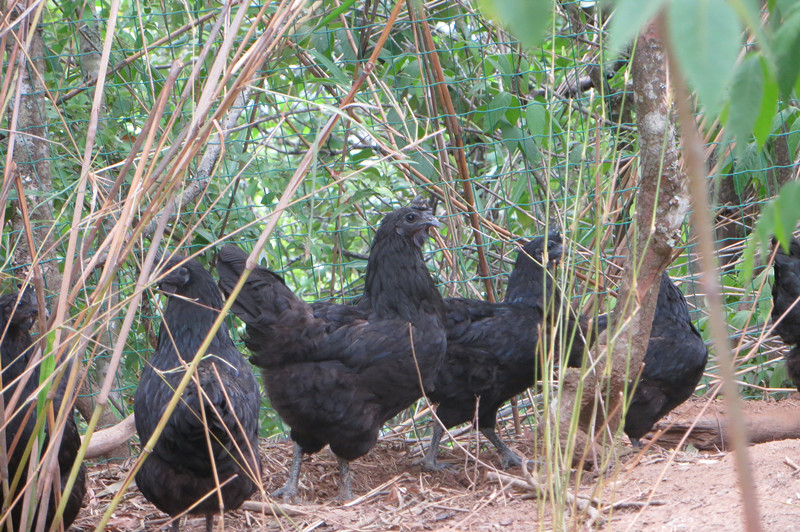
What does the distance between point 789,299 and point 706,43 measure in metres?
4.53

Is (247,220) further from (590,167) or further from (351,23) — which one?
(590,167)

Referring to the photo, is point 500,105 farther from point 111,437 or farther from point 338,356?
point 111,437

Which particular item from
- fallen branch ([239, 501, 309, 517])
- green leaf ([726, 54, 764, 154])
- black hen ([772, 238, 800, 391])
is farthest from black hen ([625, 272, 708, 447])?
green leaf ([726, 54, 764, 154])

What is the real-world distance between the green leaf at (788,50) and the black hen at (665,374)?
12.1 feet

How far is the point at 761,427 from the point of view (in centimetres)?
459

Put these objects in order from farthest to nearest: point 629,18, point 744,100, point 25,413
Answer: point 25,413 < point 744,100 < point 629,18

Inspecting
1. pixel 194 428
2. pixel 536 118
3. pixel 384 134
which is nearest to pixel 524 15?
pixel 194 428

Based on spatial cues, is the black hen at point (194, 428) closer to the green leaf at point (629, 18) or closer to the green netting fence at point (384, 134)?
the green netting fence at point (384, 134)

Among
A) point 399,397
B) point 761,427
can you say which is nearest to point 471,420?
point 399,397

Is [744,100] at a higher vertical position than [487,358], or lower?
higher

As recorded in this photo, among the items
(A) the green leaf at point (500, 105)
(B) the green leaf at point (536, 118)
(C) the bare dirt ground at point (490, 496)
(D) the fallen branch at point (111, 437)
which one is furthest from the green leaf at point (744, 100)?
(D) the fallen branch at point (111, 437)

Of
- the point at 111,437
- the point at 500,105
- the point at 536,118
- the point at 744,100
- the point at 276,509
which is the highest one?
the point at 500,105

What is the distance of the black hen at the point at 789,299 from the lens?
15.0 ft

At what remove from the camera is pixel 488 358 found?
479cm
